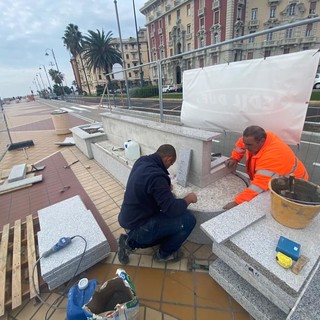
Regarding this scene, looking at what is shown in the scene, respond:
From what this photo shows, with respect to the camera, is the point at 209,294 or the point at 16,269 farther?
the point at 16,269

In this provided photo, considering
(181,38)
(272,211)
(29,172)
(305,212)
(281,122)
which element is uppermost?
(181,38)

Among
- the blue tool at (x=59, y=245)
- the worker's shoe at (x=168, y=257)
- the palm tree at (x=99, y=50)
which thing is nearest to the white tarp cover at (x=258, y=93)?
the worker's shoe at (x=168, y=257)

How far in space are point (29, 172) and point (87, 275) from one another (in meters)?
4.32

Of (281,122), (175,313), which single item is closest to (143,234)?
(175,313)

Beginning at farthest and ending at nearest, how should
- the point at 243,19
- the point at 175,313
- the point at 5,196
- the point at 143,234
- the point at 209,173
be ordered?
the point at 243,19 < the point at 5,196 < the point at 209,173 < the point at 143,234 < the point at 175,313

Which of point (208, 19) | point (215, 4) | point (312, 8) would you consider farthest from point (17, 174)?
point (312, 8)

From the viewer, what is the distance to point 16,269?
2299 millimetres

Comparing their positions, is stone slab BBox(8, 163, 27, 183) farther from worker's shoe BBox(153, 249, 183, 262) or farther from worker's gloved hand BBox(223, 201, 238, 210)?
worker's gloved hand BBox(223, 201, 238, 210)

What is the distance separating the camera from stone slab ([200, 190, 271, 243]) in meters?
1.72

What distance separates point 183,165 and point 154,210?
3.31ft

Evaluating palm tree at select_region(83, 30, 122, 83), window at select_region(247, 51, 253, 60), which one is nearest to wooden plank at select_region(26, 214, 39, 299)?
window at select_region(247, 51, 253, 60)

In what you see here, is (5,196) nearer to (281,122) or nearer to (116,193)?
(116,193)

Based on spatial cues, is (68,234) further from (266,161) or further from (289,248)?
(266,161)

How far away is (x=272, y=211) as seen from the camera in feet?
6.35
